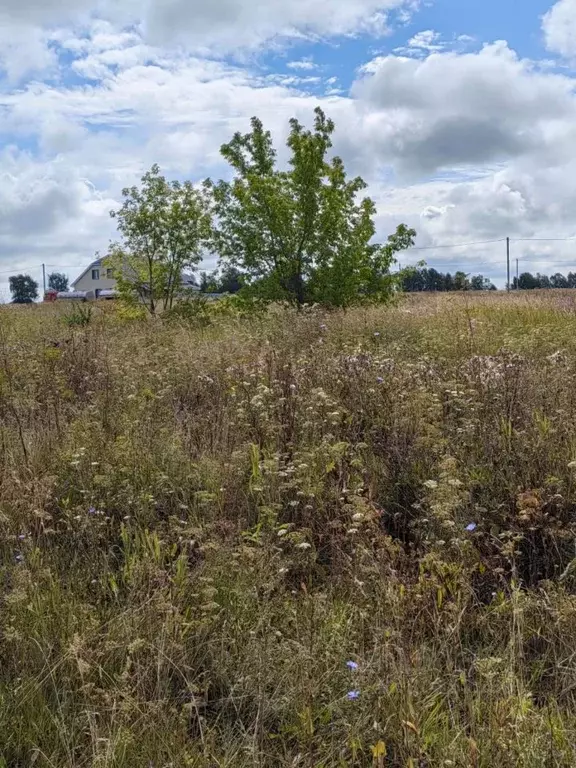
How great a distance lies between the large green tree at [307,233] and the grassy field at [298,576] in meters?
9.58

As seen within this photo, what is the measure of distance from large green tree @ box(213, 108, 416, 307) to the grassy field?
377 inches

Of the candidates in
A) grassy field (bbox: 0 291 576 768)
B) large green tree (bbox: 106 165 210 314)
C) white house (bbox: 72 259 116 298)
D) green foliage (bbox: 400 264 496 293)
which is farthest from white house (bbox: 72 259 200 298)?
grassy field (bbox: 0 291 576 768)

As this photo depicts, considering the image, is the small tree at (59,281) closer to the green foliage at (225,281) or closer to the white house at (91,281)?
the white house at (91,281)

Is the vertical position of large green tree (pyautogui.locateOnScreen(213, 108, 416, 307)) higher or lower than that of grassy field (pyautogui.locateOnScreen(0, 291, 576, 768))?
higher

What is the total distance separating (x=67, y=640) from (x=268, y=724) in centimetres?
85

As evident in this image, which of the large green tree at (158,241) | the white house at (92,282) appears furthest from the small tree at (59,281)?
the large green tree at (158,241)

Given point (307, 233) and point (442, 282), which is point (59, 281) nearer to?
point (442, 282)

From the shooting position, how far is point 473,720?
213 cm

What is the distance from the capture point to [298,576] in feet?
10.5

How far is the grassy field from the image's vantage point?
Answer: 85.4 inches

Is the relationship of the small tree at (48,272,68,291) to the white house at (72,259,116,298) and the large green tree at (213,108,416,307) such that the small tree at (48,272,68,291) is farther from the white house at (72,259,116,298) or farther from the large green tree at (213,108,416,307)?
the large green tree at (213,108,416,307)

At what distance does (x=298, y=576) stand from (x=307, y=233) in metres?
12.5

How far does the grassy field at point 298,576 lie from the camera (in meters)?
2.17

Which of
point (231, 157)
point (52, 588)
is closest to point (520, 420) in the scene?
point (52, 588)
